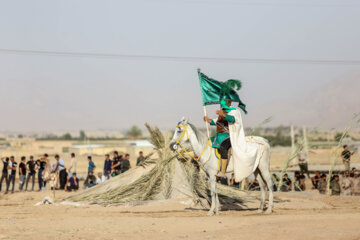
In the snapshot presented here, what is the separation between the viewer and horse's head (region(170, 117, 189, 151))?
15.3 metres

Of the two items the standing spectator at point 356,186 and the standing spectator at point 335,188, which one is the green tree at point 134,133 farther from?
the standing spectator at point 356,186

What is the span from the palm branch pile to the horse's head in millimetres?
2355

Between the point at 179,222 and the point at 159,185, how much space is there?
183 inches

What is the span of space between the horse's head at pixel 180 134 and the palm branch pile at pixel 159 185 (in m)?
2.36

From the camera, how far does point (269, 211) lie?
A: 1549 centimetres

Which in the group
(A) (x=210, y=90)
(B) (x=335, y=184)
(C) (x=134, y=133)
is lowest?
(C) (x=134, y=133)

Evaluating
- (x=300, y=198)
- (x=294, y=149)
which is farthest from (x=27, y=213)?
(x=294, y=149)

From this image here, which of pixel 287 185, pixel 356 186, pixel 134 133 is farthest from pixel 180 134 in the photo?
pixel 134 133

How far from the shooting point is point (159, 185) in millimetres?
18125

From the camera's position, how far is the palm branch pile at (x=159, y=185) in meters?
17.7

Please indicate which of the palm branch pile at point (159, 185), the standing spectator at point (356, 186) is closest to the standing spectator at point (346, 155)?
the standing spectator at point (356, 186)

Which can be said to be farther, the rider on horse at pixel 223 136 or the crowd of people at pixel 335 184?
the crowd of people at pixel 335 184

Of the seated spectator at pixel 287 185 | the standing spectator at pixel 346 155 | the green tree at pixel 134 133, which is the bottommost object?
the green tree at pixel 134 133

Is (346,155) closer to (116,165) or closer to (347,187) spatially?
(347,187)
